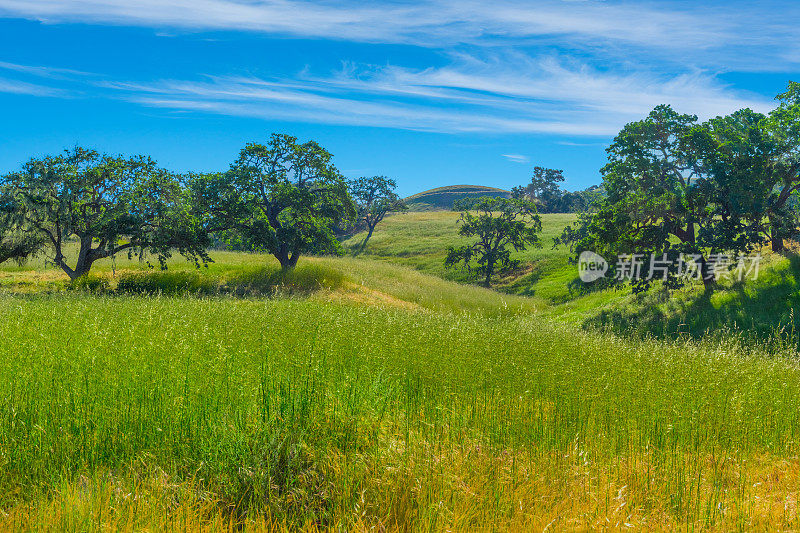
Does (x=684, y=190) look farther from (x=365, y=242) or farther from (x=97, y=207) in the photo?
(x=365, y=242)

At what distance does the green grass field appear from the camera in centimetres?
419

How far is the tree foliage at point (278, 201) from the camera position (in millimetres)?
29656

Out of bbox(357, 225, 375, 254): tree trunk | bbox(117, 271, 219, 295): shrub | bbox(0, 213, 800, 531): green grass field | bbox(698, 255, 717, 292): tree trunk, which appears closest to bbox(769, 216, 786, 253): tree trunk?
bbox(698, 255, 717, 292): tree trunk

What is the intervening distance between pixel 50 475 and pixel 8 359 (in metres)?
3.41

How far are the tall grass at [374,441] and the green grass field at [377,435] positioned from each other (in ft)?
0.09

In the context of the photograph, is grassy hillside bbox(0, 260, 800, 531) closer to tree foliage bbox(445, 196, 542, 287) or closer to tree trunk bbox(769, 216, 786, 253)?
tree trunk bbox(769, 216, 786, 253)

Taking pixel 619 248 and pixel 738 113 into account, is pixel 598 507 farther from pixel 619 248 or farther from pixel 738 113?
pixel 738 113

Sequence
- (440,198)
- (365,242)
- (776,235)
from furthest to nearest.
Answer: (440,198), (365,242), (776,235)

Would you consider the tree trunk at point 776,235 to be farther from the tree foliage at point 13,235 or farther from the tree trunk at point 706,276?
the tree foliage at point 13,235

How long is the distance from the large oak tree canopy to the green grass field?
18.6 m

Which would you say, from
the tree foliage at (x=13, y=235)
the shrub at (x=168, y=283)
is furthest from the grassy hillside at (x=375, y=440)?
the tree foliage at (x=13, y=235)

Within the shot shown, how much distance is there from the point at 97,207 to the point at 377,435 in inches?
1107

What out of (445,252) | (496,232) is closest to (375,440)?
(496,232)

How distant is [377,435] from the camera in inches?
193
